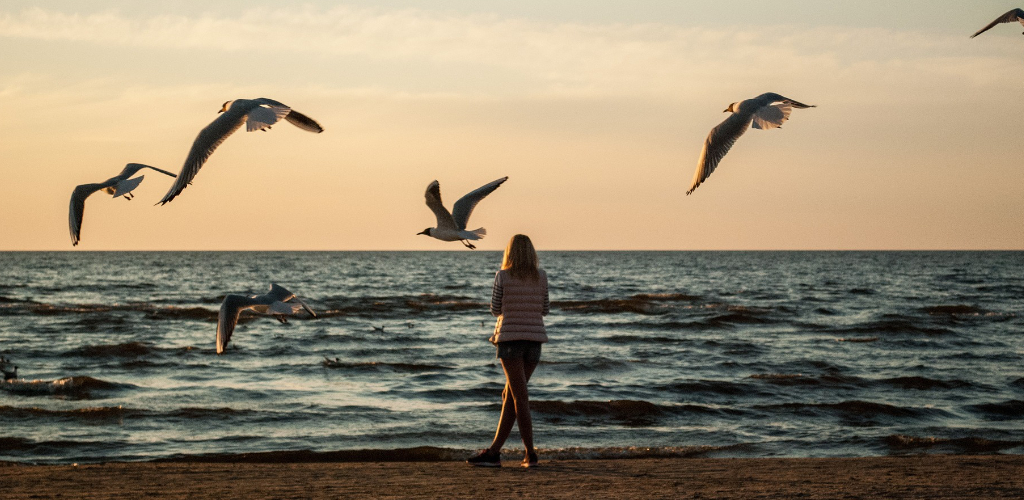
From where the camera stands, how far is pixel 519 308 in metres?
6.34

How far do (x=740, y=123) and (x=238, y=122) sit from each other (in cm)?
404

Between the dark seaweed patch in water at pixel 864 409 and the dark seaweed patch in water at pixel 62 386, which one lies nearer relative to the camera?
the dark seaweed patch in water at pixel 864 409

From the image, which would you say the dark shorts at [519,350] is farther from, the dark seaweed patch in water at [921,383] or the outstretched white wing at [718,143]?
the dark seaweed patch in water at [921,383]

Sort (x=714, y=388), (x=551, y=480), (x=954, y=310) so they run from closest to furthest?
1. (x=551, y=480)
2. (x=714, y=388)
3. (x=954, y=310)

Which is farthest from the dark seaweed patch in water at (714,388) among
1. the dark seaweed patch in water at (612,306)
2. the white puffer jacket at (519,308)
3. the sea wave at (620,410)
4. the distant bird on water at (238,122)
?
the dark seaweed patch in water at (612,306)

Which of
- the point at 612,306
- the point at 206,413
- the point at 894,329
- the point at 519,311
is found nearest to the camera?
the point at 519,311

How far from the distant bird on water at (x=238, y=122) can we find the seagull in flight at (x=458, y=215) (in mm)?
1321

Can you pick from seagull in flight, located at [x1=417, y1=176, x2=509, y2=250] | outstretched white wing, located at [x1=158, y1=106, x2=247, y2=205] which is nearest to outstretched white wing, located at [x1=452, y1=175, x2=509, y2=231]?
seagull in flight, located at [x1=417, y1=176, x2=509, y2=250]

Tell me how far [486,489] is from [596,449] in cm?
270

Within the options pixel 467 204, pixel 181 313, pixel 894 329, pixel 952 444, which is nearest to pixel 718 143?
pixel 467 204

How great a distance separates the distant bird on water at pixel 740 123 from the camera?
7969mm

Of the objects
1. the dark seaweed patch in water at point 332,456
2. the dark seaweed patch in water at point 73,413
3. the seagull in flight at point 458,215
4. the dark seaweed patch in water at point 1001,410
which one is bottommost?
the dark seaweed patch in water at point 73,413

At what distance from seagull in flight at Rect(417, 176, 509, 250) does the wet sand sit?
198 cm

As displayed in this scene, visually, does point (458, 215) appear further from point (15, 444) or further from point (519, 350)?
point (15, 444)
